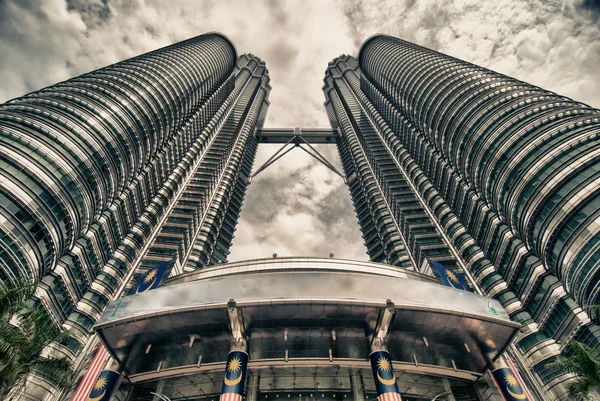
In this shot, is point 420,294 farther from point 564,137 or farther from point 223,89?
point 223,89

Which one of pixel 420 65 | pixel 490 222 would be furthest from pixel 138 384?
pixel 420 65

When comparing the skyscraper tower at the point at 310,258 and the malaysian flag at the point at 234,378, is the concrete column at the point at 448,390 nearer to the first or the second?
the skyscraper tower at the point at 310,258

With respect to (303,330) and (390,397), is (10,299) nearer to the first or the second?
(303,330)

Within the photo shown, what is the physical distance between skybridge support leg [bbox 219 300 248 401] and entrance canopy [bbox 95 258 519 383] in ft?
1.52

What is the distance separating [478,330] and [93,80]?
231ft

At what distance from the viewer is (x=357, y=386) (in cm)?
2855

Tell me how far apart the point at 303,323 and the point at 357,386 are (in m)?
7.26

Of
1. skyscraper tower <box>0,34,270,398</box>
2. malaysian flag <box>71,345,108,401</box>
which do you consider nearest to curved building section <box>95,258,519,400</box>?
malaysian flag <box>71,345,108,401</box>

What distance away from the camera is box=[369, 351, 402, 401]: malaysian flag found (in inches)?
909

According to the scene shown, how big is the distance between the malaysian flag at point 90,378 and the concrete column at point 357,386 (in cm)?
2020

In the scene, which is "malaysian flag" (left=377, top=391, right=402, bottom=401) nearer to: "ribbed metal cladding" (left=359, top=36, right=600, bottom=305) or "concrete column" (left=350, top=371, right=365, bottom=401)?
"concrete column" (left=350, top=371, right=365, bottom=401)

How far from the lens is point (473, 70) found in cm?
7706

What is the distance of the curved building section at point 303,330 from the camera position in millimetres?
26688

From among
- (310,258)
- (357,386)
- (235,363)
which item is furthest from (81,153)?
(357,386)
